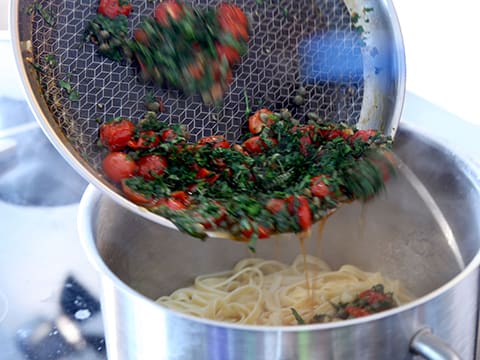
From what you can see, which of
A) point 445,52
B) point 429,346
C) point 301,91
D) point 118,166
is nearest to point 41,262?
point 118,166

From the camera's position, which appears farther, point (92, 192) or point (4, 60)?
point (4, 60)

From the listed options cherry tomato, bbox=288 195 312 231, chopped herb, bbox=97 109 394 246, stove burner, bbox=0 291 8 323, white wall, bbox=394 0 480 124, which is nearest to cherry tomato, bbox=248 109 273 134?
chopped herb, bbox=97 109 394 246

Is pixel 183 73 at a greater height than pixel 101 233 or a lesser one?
greater

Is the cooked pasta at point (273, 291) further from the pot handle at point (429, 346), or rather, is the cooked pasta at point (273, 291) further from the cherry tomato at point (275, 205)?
the pot handle at point (429, 346)

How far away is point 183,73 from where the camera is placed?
122 centimetres

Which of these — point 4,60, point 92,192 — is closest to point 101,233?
point 92,192

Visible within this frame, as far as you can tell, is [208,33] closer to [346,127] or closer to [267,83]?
[267,83]

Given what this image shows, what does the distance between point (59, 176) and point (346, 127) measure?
916mm

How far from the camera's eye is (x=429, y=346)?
869 mm

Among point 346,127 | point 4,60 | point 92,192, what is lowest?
point 4,60

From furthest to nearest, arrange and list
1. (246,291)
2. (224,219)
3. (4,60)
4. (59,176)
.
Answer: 1. (4,60)
2. (59,176)
3. (246,291)
4. (224,219)

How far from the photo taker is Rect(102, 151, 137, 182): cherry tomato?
115 cm

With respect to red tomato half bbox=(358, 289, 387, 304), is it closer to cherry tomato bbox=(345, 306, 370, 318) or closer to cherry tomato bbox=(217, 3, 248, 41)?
cherry tomato bbox=(345, 306, 370, 318)

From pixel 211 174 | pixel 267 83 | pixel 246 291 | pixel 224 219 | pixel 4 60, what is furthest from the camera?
pixel 4 60
